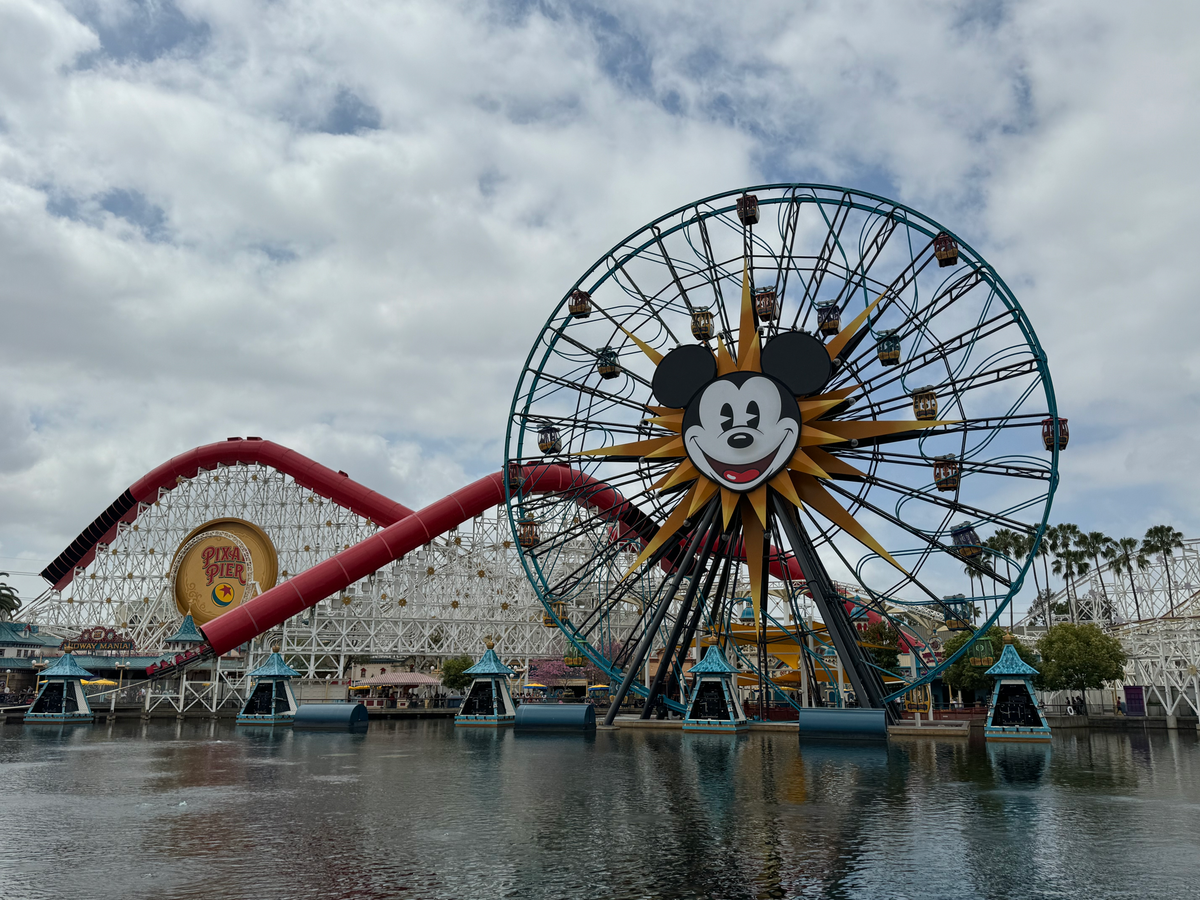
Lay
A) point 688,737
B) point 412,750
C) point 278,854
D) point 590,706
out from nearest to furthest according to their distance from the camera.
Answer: point 278,854 → point 412,750 → point 688,737 → point 590,706

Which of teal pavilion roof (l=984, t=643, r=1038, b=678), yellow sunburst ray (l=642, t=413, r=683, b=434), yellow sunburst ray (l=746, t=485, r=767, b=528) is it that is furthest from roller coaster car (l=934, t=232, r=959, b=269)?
teal pavilion roof (l=984, t=643, r=1038, b=678)

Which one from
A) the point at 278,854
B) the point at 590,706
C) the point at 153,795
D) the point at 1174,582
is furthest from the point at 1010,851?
the point at 1174,582

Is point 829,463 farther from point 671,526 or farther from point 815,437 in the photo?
point 671,526

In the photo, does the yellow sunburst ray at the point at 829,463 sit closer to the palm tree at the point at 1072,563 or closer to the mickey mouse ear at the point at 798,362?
the mickey mouse ear at the point at 798,362

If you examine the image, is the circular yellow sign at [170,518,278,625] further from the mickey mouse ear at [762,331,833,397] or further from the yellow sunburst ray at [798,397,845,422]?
the yellow sunburst ray at [798,397,845,422]

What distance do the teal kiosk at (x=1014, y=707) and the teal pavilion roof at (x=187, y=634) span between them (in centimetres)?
4222

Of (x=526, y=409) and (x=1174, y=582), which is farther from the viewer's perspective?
(x=1174, y=582)

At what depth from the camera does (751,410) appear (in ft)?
110

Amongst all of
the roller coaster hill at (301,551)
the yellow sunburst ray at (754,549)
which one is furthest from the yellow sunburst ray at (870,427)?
the roller coaster hill at (301,551)

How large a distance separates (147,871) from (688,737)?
23780 millimetres

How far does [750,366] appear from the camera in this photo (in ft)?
112

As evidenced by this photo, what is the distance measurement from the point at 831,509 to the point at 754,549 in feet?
10.4

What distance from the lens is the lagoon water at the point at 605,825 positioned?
38.9ft

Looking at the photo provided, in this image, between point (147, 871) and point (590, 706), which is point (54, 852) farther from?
point (590, 706)
